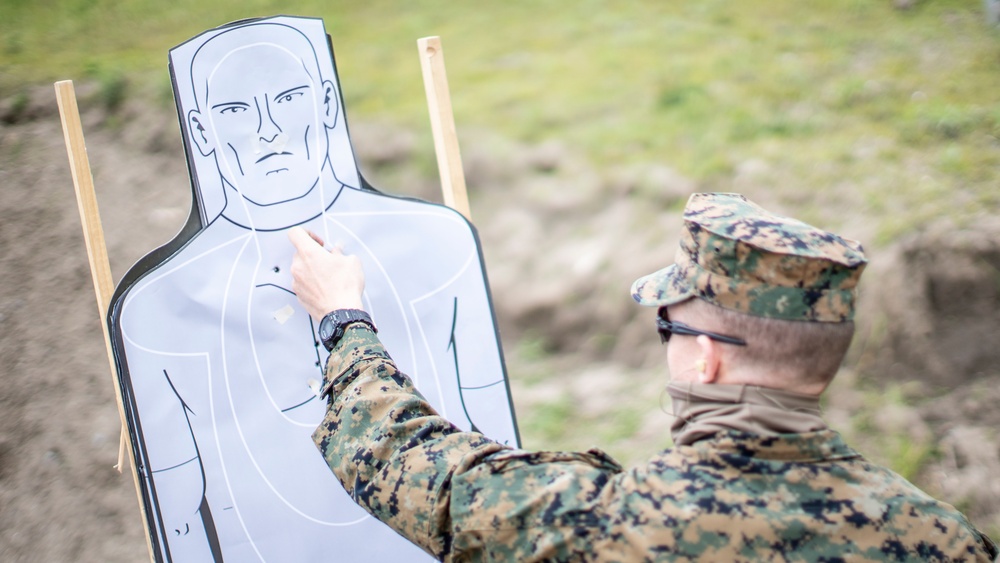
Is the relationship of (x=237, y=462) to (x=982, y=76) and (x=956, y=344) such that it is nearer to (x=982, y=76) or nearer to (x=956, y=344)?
(x=956, y=344)

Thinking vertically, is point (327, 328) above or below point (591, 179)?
below

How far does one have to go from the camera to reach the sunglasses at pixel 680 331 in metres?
1.18

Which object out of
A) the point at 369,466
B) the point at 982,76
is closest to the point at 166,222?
the point at 369,466

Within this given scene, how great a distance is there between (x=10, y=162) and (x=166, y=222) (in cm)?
64

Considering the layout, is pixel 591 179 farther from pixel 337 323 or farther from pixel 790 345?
pixel 790 345

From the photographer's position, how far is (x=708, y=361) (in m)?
1.18

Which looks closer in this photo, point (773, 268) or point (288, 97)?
point (773, 268)

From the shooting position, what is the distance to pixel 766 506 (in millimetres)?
1114

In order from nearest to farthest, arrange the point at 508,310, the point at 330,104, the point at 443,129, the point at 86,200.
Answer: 1. the point at 86,200
2. the point at 330,104
3. the point at 443,129
4. the point at 508,310

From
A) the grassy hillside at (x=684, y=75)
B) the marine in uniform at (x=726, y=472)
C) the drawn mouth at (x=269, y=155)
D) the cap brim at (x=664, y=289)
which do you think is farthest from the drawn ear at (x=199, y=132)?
the grassy hillside at (x=684, y=75)

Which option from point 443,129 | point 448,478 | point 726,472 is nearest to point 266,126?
point 443,129

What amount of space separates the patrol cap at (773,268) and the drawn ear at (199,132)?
1.18m

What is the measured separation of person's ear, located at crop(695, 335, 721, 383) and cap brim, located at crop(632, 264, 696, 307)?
83 millimetres

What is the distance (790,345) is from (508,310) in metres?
2.48
